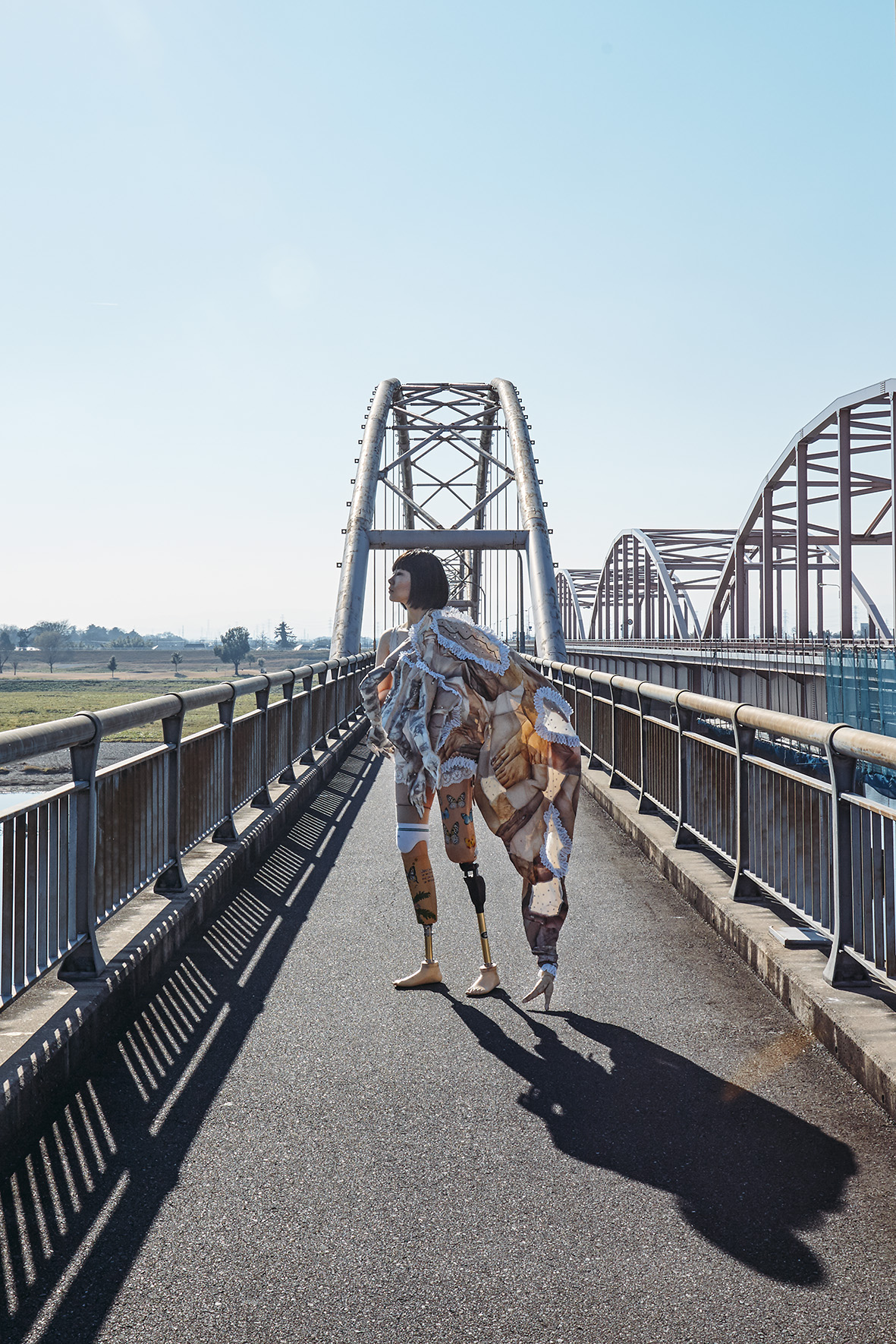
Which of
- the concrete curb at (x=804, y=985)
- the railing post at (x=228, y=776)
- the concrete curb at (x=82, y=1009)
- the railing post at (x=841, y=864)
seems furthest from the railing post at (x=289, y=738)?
the railing post at (x=841, y=864)

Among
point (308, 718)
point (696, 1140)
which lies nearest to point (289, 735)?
point (308, 718)

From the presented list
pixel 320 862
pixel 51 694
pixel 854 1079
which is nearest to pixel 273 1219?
pixel 854 1079

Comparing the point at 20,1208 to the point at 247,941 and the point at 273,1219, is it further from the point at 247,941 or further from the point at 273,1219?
the point at 247,941

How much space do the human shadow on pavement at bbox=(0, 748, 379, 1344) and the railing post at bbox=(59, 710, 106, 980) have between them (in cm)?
29

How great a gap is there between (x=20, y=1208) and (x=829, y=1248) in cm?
187

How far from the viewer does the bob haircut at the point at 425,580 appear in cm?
468

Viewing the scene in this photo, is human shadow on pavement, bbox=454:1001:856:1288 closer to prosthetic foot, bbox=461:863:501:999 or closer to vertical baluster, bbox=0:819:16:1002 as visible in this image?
prosthetic foot, bbox=461:863:501:999

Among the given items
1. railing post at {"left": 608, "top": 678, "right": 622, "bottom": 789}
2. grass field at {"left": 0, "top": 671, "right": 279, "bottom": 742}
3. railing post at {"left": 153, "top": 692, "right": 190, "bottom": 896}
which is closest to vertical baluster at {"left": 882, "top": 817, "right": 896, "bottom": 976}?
railing post at {"left": 153, "top": 692, "right": 190, "bottom": 896}

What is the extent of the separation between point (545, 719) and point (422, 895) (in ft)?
2.92

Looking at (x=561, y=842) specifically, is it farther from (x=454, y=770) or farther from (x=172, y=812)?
(x=172, y=812)

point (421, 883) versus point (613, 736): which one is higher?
point (613, 736)

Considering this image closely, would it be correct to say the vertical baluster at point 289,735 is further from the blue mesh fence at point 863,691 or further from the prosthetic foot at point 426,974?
the prosthetic foot at point 426,974

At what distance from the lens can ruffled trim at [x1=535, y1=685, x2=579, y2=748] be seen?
14.9ft

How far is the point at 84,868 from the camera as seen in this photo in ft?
13.9
